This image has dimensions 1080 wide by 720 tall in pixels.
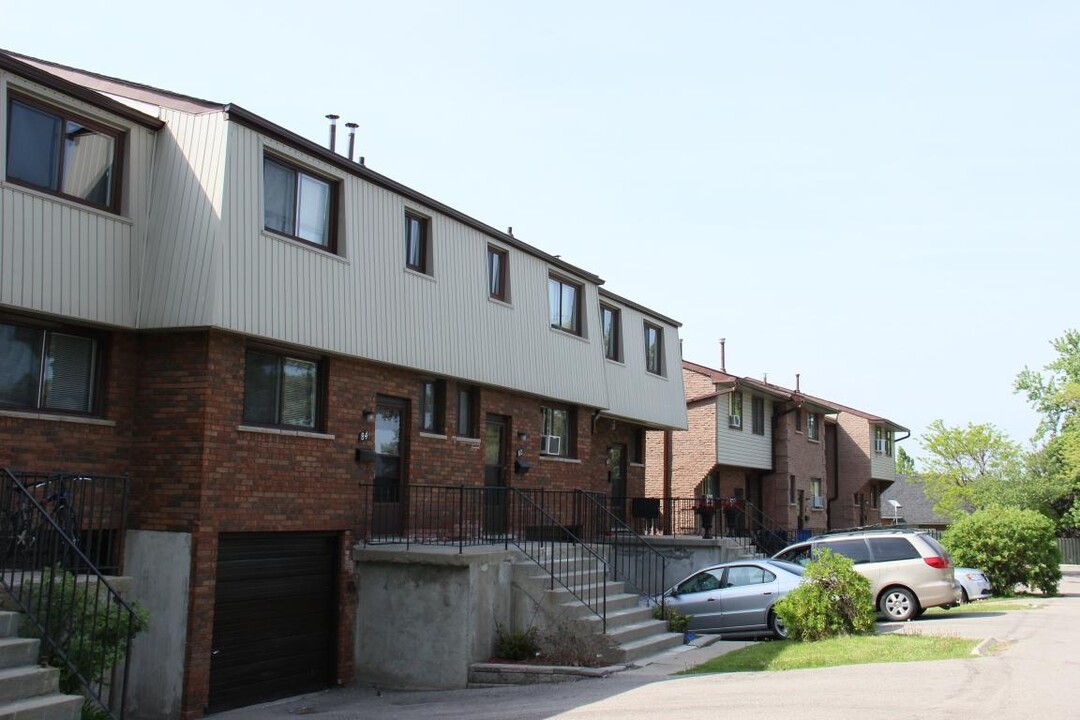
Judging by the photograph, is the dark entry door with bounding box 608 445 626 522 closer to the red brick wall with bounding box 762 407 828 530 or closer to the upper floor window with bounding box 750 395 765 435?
the upper floor window with bounding box 750 395 765 435

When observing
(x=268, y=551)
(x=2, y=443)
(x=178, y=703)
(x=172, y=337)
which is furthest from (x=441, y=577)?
(x=2, y=443)

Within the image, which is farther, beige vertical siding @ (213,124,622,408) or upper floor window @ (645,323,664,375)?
upper floor window @ (645,323,664,375)

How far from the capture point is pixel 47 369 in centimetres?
1205

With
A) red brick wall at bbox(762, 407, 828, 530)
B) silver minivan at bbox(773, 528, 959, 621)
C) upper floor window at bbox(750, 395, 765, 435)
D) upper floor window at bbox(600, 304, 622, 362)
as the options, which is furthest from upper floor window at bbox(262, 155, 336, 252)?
red brick wall at bbox(762, 407, 828, 530)

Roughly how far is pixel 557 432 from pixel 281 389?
8.01 meters

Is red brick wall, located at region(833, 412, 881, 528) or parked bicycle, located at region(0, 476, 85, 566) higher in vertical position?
red brick wall, located at region(833, 412, 881, 528)

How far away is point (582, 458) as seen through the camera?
21.5 meters

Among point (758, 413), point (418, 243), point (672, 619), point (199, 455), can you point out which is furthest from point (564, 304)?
point (758, 413)

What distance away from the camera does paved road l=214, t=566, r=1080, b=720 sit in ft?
33.3

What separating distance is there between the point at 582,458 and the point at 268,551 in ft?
29.3

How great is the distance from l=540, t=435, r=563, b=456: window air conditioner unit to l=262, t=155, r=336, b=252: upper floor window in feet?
23.1

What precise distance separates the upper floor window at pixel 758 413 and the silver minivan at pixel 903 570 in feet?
48.8

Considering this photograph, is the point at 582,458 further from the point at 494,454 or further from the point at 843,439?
the point at 843,439

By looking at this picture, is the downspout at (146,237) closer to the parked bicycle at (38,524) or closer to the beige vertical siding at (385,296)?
the beige vertical siding at (385,296)
